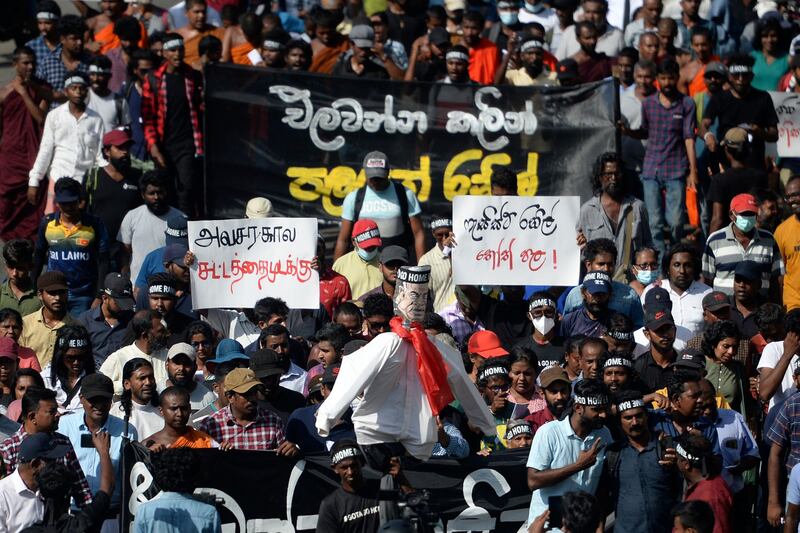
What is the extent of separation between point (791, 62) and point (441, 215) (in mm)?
4374

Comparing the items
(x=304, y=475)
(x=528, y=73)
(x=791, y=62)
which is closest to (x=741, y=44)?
(x=791, y=62)

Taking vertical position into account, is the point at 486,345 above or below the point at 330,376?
above

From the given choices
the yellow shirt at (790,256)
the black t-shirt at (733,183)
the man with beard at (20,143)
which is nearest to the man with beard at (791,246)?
the yellow shirt at (790,256)

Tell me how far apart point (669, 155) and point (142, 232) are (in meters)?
5.18

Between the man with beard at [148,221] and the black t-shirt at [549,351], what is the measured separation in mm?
3537

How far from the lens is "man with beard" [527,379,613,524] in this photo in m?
10.8

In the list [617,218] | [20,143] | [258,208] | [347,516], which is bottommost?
[347,516]

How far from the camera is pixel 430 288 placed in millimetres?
14891

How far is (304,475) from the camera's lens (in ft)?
35.8

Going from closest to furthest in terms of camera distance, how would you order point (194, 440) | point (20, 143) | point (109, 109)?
point (194, 440), point (109, 109), point (20, 143)

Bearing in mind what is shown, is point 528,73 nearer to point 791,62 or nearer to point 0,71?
point 791,62

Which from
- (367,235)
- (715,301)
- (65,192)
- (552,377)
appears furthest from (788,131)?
(65,192)

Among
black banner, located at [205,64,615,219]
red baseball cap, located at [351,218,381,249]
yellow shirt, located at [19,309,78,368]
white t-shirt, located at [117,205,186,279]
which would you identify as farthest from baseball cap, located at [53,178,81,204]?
red baseball cap, located at [351,218,381,249]

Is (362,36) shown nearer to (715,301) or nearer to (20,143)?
(20,143)
